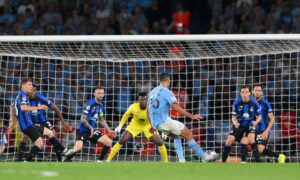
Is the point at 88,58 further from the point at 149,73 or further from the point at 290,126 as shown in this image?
the point at 290,126

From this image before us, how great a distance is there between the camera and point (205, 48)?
17.9 m

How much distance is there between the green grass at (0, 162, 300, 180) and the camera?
40.4 ft

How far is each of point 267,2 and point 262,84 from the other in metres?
3.99

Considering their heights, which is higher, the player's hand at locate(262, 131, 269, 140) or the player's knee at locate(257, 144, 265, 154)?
the player's hand at locate(262, 131, 269, 140)

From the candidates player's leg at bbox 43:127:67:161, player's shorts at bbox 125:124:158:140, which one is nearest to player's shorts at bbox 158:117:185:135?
player's shorts at bbox 125:124:158:140

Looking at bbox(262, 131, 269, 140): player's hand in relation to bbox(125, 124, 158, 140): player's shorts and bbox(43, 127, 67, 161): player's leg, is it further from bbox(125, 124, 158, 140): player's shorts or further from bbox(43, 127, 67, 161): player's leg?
bbox(43, 127, 67, 161): player's leg

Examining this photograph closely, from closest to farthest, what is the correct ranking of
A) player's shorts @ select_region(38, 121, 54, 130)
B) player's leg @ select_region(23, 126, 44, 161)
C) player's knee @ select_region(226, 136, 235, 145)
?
player's leg @ select_region(23, 126, 44, 161)
player's knee @ select_region(226, 136, 235, 145)
player's shorts @ select_region(38, 121, 54, 130)

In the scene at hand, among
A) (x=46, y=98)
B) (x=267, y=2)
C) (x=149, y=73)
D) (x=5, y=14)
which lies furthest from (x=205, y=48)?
(x=5, y=14)

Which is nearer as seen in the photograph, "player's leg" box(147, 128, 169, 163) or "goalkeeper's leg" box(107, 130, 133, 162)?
"player's leg" box(147, 128, 169, 163)

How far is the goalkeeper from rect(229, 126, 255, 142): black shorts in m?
1.23

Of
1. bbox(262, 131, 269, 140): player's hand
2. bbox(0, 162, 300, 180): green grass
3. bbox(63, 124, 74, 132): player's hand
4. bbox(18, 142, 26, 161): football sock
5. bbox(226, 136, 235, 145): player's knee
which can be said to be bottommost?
bbox(0, 162, 300, 180): green grass

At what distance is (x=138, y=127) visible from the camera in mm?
17547

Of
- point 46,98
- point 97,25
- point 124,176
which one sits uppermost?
point 97,25

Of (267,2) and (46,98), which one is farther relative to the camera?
(267,2)
